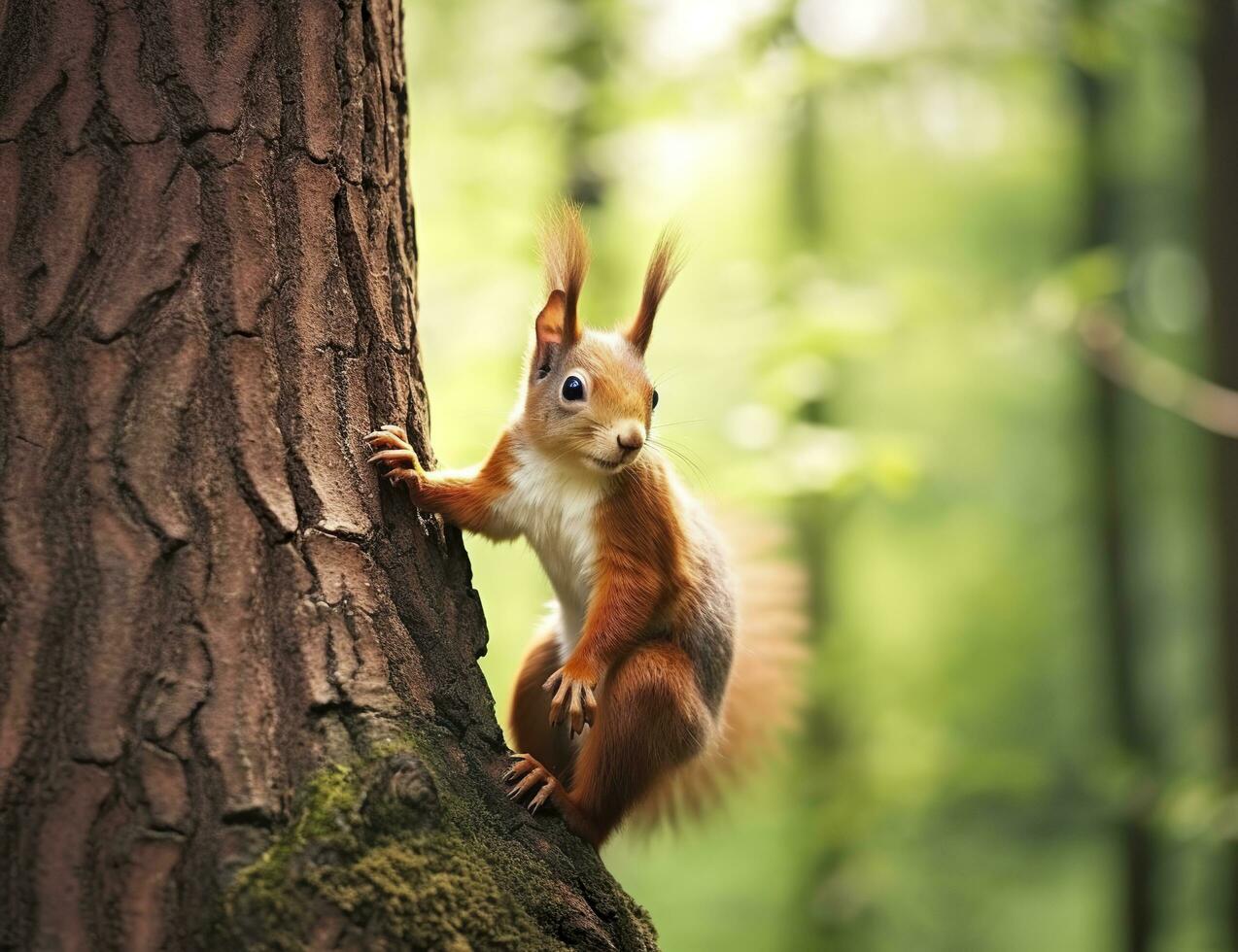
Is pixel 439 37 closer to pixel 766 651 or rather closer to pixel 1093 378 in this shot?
pixel 766 651

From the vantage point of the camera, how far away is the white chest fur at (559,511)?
2.26 meters

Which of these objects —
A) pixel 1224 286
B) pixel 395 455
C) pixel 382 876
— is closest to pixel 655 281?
pixel 395 455

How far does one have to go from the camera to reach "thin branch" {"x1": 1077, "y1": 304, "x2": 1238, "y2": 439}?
401 centimetres

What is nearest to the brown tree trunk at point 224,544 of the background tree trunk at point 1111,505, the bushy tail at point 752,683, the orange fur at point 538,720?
the orange fur at point 538,720

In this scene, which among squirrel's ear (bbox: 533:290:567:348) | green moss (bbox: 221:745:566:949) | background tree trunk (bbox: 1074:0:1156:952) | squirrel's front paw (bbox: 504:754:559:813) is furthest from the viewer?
background tree trunk (bbox: 1074:0:1156:952)

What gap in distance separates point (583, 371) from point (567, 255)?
240mm

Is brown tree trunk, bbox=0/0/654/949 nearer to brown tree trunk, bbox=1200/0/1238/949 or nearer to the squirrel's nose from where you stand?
the squirrel's nose

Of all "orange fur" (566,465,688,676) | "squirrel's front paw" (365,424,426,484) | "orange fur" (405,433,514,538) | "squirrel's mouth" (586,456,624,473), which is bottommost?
"orange fur" (566,465,688,676)

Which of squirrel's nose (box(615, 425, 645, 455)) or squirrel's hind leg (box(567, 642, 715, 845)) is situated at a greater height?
squirrel's nose (box(615, 425, 645, 455))

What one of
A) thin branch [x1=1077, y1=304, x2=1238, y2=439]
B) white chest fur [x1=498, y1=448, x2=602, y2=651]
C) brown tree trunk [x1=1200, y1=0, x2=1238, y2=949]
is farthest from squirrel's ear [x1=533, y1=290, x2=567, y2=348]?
brown tree trunk [x1=1200, y1=0, x2=1238, y2=949]

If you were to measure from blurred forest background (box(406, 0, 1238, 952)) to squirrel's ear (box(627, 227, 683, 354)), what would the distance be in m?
0.50

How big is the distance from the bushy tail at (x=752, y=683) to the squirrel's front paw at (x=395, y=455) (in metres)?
1.01

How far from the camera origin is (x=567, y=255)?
2232mm

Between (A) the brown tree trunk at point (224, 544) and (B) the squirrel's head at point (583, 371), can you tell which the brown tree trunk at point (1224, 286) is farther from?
(A) the brown tree trunk at point (224, 544)
